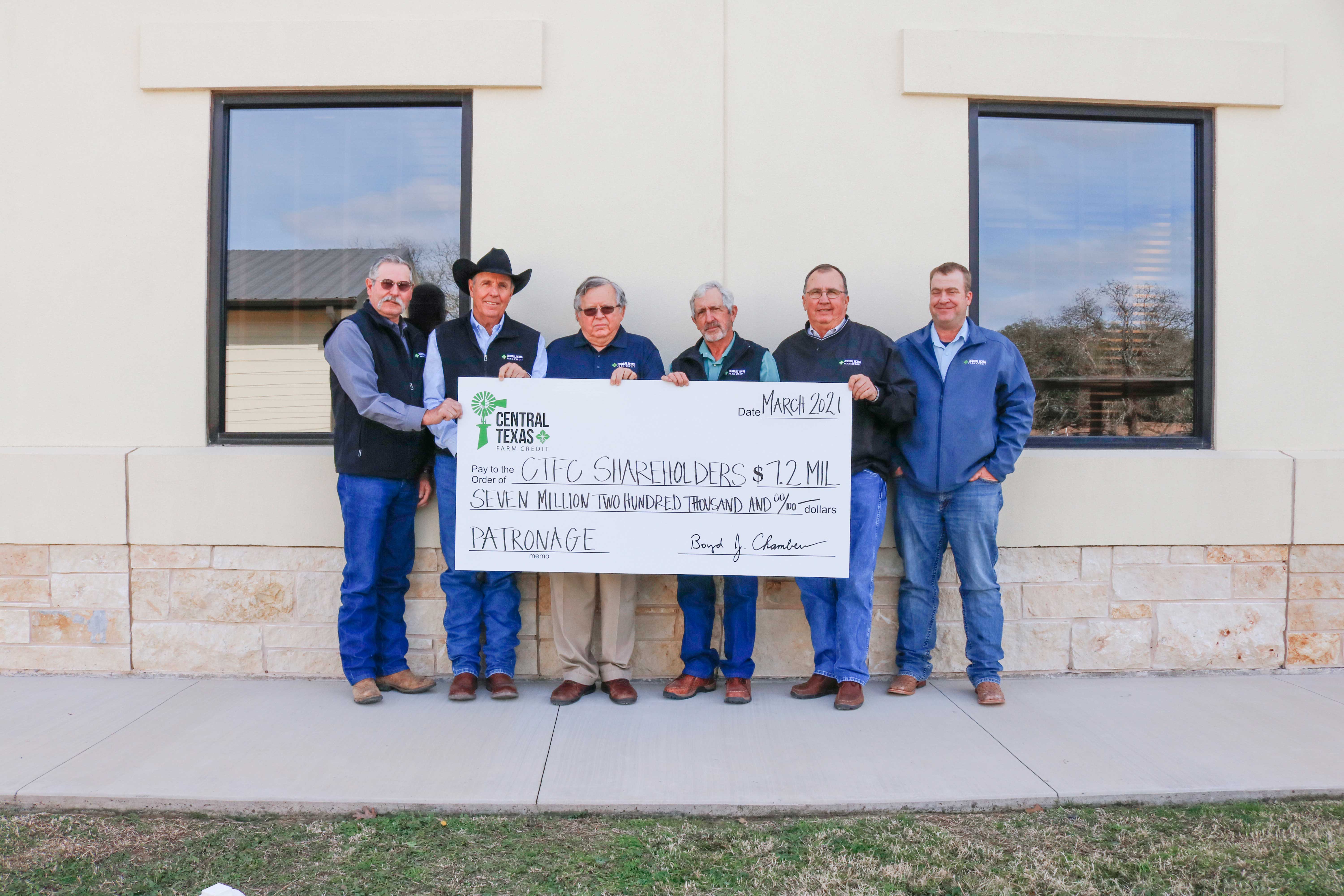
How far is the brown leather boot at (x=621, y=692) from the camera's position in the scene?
400cm

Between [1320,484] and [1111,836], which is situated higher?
[1320,484]

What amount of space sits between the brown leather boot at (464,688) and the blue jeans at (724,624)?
3.41 ft

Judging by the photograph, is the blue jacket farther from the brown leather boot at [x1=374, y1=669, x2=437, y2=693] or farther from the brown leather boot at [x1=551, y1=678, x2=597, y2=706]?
the brown leather boot at [x1=374, y1=669, x2=437, y2=693]

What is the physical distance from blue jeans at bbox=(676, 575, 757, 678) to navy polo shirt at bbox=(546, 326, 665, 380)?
3.45ft

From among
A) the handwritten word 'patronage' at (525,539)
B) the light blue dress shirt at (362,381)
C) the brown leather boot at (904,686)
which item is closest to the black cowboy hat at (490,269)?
the light blue dress shirt at (362,381)

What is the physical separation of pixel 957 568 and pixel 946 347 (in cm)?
111

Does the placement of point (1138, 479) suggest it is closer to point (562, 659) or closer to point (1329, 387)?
point (1329, 387)

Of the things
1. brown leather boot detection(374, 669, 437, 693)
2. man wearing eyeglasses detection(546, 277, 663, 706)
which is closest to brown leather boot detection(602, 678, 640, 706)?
man wearing eyeglasses detection(546, 277, 663, 706)

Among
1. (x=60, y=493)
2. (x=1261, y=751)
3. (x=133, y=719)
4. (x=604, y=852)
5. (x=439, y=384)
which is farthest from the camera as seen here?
(x=60, y=493)


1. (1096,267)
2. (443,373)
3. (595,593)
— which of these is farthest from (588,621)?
(1096,267)

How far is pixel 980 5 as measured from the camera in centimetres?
452

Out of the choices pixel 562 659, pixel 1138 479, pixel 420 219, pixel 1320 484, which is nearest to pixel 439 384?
pixel 420 219

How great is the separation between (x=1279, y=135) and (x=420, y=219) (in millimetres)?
4778

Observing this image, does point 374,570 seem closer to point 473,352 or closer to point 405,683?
point 405,683
